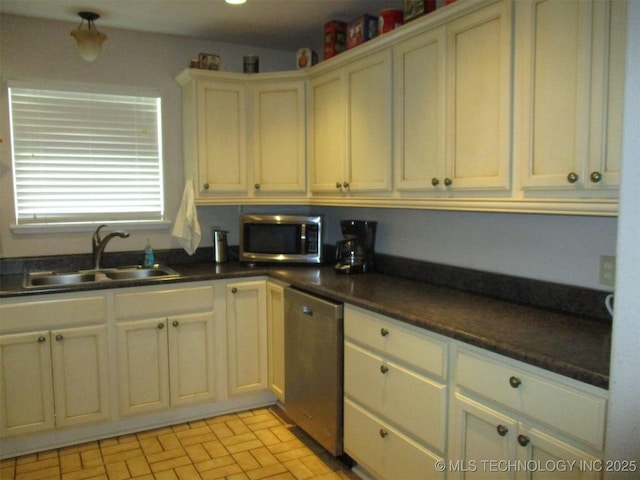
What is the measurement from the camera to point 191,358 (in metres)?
3.03

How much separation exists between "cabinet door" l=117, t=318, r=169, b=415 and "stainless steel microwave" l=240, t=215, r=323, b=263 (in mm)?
781

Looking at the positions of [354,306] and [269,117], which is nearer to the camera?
[354,306]

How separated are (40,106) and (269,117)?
138 centimetres

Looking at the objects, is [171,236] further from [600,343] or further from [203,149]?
[600,343]

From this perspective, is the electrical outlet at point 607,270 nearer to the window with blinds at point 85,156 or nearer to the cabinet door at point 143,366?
the cabinet door at point 143,366

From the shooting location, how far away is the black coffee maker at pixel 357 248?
3.03 metres

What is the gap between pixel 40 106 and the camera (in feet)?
10.3

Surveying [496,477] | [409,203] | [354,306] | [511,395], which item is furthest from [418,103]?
[496,477]

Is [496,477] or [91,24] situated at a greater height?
[91,24]

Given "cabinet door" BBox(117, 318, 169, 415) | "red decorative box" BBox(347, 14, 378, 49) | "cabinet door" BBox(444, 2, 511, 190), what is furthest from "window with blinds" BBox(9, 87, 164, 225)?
"cabinet door" BBox(444, 2, 511, 190)

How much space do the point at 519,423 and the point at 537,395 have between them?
126 millimetres

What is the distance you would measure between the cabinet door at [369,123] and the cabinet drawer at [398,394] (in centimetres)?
90

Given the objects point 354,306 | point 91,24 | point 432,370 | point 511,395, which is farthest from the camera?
point 91,24

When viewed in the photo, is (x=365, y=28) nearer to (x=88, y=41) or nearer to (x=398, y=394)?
(x=88, y=41)
